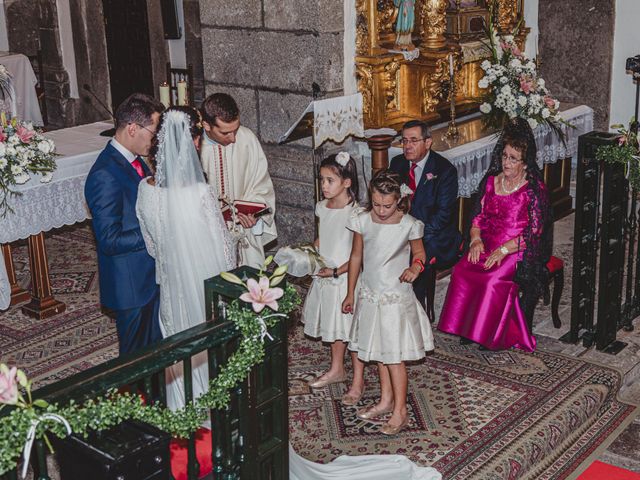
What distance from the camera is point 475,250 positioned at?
610 cm

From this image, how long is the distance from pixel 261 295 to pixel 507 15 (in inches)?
274

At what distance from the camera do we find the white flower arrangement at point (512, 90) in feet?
25.4

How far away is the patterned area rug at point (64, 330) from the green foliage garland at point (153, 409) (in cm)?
288

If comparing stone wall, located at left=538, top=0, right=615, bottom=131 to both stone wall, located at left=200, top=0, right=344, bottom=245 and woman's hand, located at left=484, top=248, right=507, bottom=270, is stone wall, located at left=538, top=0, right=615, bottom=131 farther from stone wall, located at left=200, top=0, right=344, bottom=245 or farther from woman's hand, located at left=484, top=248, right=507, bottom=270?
woman's hand, located at left=484, top=248, right=507, bottom=270

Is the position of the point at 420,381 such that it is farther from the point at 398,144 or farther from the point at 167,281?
the point at 398,144

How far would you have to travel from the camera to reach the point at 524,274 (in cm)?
603

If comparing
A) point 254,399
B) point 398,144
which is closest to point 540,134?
point 398,144

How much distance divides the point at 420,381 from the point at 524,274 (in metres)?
0.98

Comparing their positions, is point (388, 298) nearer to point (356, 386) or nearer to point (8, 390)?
point (356, 386)

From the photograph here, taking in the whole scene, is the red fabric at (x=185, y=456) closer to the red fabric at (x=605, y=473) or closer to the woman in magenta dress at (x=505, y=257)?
the red fabric at (x=605, y=473)

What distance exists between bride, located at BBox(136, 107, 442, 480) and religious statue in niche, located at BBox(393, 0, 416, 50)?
3901mm

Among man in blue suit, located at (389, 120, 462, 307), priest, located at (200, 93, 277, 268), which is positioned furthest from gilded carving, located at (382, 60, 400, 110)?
priest, located at (200, 93, 277, 268)

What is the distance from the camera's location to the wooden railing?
296 cm

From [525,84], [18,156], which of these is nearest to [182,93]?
[18,156]
